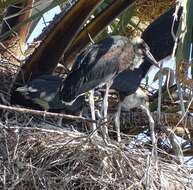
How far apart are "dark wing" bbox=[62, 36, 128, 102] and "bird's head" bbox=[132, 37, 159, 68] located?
0.14m

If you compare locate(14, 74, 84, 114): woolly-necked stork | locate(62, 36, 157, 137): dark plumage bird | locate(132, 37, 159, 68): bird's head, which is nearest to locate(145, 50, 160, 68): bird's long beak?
locate(132, 37, 159, 68): bird's head

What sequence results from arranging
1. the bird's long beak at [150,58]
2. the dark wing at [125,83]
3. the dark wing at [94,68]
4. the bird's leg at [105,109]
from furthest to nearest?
1. the bird's long beak at [150,58]
2. the dark wing at [125,83]
3. the dark wing at [94,68]
4. the bird's leg at [105,109]

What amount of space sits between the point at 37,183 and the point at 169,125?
0.99 m

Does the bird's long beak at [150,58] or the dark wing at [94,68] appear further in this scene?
the bird's long beak at [150,58]

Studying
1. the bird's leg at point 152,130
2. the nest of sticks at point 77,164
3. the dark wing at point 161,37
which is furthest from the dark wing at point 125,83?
the nest of sticks at point 77,164

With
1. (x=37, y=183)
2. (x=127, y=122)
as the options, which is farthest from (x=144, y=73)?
(x=37, y=183)

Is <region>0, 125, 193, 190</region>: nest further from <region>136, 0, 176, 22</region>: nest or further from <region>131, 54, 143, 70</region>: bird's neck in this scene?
<region>136, 0, 176, 22</region>: nest

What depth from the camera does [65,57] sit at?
454 centimetres

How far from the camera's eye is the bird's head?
13.9 ft

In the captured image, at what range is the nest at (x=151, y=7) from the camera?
4.29 m

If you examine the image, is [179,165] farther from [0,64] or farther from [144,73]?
[0,64]

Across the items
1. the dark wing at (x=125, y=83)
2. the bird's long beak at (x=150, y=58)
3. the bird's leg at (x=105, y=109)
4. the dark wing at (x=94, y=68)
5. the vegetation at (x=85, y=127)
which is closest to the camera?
the vegetation at (x=85, y=127)

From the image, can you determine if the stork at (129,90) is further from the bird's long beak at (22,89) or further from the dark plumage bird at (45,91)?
the bird's long beak at (22,89)

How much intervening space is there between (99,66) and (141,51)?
1.17ft
